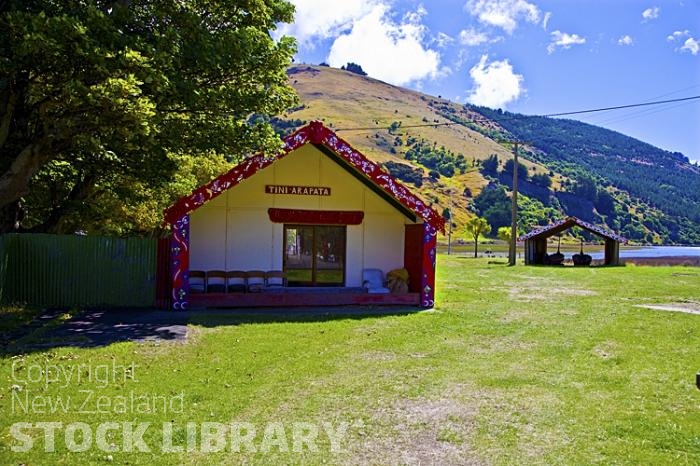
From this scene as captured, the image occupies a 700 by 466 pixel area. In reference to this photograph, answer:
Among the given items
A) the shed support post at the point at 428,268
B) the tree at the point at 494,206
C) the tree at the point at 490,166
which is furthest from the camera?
the tree at the point at 490,166

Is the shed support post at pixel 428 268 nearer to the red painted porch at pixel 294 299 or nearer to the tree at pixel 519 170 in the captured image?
the red painted porch at pixel 294 299

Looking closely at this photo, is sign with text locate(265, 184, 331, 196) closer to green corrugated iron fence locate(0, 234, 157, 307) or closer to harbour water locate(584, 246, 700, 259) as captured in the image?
green corrugated iron fence locate(0, 234, 157, 307)

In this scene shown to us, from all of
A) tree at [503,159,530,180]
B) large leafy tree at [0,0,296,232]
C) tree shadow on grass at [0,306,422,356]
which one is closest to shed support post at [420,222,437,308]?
tree shadow on grass at [0,306,422,356]

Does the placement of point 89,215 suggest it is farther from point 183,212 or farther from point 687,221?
point 687,221

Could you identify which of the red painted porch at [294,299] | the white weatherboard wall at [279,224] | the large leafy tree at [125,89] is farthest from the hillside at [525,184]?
the large leafy tree at [125,89]

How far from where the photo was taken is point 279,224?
18.8 metres

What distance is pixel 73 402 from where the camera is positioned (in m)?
6.68

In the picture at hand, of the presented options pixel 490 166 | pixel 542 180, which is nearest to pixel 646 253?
pixel 542 180

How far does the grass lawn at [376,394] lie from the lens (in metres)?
5.61

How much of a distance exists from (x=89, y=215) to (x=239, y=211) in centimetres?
612

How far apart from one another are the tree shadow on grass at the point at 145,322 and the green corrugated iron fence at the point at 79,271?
3.07ft

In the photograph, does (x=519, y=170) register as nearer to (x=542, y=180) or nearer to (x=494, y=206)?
(x=542, y=180)

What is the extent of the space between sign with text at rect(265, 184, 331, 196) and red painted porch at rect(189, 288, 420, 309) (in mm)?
3180

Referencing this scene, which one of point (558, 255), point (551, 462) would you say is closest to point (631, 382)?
point (551, 462)
